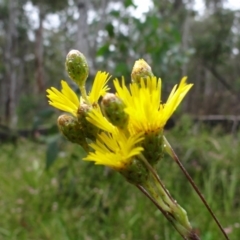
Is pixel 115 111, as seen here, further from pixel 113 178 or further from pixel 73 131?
pixel 113 178

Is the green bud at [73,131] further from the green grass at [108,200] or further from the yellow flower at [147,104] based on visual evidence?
the green grass at [108,200]

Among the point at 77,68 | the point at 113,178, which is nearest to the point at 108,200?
the point at 113,178

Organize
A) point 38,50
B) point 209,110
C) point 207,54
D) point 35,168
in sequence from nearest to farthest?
point 35,168, point 209,110, point 207,54, point 38,50

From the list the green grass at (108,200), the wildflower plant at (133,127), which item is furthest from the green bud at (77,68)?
the green grass at (108,200)

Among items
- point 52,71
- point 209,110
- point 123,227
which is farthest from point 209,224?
point 52,71

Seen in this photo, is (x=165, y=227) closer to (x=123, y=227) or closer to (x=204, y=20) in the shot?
(x=123, y=227)

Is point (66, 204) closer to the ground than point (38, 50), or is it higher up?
higher up

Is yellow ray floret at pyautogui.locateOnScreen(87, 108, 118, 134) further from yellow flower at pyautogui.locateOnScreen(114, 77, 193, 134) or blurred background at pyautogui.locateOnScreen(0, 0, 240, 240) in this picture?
blurred background at pyautogui.locateOnScreen(0, 0, 240, 240)

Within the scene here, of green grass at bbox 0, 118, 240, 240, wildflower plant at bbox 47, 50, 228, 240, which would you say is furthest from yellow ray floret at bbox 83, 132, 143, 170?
green grass at bbox 0, 118, 240, 240
